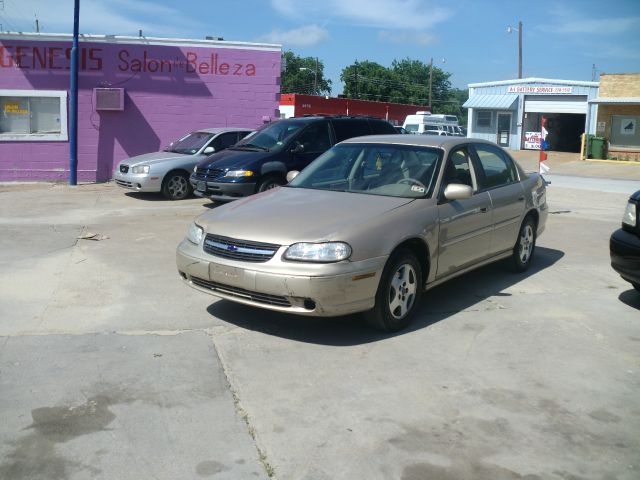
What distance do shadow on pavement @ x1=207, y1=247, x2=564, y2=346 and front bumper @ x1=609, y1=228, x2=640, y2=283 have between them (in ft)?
3.72

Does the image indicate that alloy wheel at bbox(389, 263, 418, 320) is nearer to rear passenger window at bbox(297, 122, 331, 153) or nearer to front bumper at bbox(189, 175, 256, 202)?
front bumper at bbox(189, 175, 256, 202)

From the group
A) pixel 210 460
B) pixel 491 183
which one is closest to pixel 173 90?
pixel 491 183

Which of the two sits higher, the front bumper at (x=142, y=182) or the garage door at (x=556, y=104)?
the garage door at (x=556, y=104)

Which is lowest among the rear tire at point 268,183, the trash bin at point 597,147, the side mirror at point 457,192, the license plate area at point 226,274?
the license plate area at point 226,274

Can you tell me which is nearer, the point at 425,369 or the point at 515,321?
the point at 425,369

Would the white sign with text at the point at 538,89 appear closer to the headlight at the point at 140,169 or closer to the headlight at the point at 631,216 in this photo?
the headlight at the point at 140,169

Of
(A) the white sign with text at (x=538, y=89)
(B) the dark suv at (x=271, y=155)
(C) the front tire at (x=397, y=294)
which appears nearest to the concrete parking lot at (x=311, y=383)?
(C) the front tire at (x=397, y=294)

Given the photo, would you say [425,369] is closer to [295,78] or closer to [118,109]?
[118,109]

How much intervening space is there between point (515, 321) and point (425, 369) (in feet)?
5.14

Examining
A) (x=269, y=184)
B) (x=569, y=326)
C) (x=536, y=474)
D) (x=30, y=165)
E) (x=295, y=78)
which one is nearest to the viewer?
(x=536, y=474)

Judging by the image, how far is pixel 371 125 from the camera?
12820mm

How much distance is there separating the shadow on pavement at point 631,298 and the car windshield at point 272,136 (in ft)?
22.3

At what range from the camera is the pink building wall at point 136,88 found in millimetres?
17016

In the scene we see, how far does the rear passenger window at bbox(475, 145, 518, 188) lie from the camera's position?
707 centimetres
